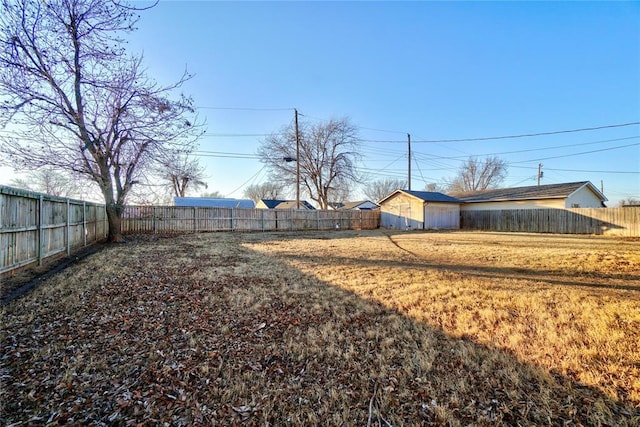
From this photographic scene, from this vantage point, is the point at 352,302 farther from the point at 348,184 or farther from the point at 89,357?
the point at 348,184

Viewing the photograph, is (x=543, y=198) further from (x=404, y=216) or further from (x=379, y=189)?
(x=379, y=189)

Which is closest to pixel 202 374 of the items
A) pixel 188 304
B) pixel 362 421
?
pixel 362 421

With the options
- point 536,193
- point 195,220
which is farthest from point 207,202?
point 536,193

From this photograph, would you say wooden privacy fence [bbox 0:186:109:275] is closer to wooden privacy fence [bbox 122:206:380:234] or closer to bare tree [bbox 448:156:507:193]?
wooden privacy fence [bbox 122:206:380:234]

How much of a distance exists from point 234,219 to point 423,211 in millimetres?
13639

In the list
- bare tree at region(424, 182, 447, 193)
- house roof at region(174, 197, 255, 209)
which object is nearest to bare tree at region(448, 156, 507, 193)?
bare tree at region(424, 182, 447, 193)

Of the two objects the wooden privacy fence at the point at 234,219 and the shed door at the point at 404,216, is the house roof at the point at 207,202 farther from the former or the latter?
the shed door at the point at 404,216

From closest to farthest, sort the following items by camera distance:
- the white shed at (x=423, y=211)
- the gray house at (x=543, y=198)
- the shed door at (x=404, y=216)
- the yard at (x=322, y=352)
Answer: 1. the yard at (x=322, y=352)
2. the gray house at (x=543, y=198)
3. the white shed at (x=423, y=211)
4. the shed door at (x=404, y=216)

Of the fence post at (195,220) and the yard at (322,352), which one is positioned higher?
the fence post at (195,220)

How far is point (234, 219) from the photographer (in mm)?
17375

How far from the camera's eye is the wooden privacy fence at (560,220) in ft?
45.4

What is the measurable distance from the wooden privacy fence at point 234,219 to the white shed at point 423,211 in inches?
87.5

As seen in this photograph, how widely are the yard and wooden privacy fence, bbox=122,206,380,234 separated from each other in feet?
36.5

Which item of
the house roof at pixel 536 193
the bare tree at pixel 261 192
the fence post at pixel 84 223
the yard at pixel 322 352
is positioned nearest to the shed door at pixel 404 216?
the house roof at pixel 536 193
